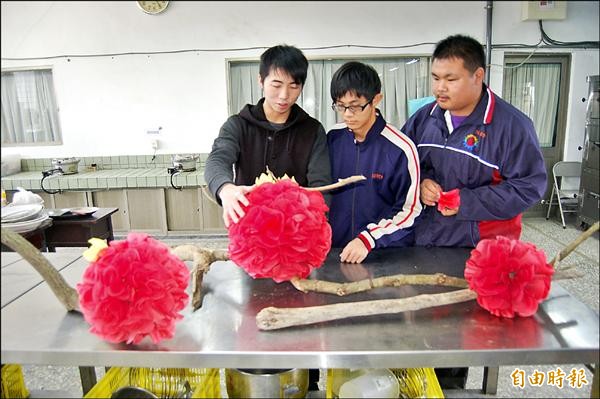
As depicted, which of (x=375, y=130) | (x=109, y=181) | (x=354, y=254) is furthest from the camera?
(x=109, y=181)

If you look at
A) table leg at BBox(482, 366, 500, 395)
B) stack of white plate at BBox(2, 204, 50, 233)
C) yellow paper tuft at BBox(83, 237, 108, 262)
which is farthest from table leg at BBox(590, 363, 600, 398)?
stack of white plate at BBox(2, 204, 50, 233)

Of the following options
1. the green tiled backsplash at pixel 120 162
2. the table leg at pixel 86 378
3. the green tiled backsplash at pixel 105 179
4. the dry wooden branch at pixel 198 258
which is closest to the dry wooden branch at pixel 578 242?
the dry wooden branch at pixel 198 258

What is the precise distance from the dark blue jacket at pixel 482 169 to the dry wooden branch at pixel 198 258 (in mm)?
794

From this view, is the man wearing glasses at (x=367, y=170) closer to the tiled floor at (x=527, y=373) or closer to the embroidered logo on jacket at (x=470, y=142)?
the embroidered logo on jacket at (x=470, y=142)

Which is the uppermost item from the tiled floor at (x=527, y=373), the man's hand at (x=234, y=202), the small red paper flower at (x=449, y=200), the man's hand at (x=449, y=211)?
the man's hand at (x=234, y=202)

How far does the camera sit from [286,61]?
4.36 feet

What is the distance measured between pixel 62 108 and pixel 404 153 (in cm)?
512

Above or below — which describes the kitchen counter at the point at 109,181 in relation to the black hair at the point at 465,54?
below

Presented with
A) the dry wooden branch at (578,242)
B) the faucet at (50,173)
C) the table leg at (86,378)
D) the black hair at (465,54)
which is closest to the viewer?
the dry wooden branch at (578,242)

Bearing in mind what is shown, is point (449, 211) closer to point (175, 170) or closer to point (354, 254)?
point (354, 254)

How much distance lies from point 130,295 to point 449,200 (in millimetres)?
1089

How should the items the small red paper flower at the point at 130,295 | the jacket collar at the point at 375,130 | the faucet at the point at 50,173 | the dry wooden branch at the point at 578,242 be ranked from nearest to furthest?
the small red paper flower at the point at 130,295, the dry wooden branch at the point at 578,242, the jacket collar at the point at 375,130, the faucet at the point at 50,173

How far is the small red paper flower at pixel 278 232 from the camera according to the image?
3.05 feet

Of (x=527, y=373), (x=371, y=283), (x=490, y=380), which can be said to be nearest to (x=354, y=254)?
(x=371, y=283)
